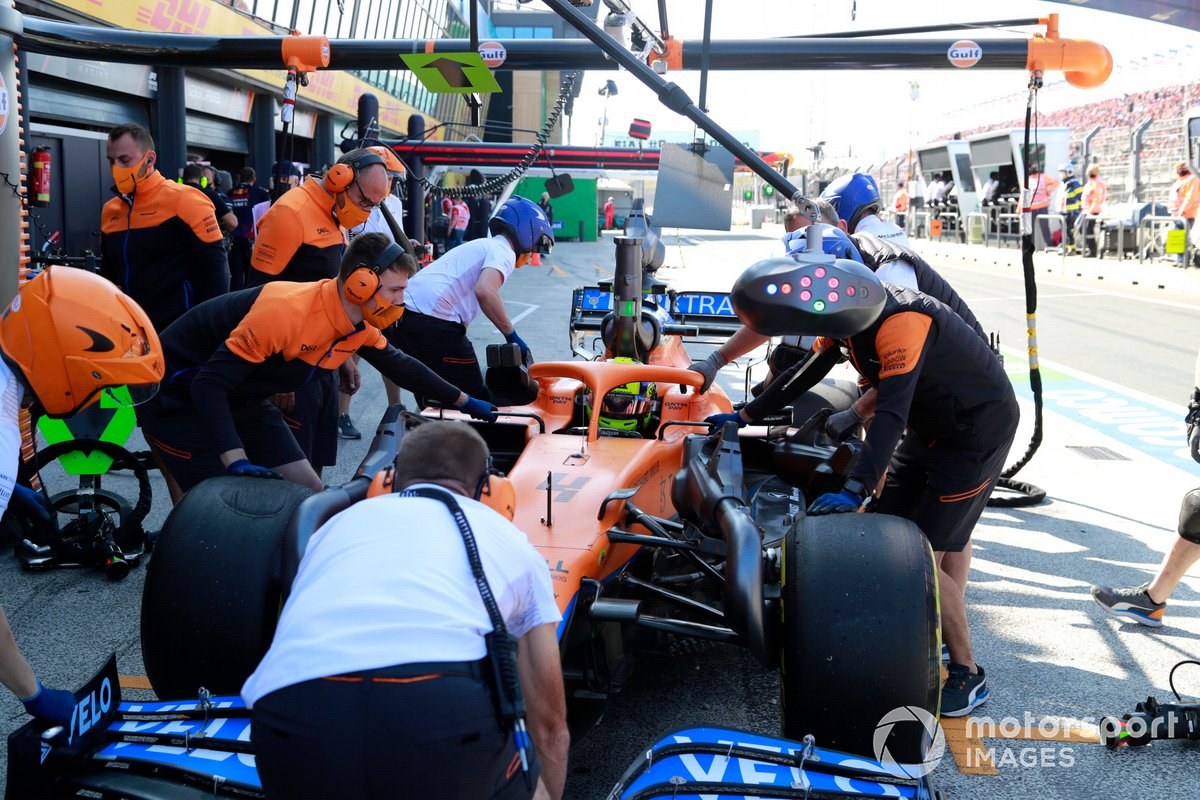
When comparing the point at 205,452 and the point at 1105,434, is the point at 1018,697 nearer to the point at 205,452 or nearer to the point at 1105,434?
the point at 205,452

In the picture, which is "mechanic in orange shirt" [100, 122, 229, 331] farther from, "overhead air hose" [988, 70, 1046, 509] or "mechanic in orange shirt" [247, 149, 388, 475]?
"overhead air hose" [988, 70, 1046, 509]

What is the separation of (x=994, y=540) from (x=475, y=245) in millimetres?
3398

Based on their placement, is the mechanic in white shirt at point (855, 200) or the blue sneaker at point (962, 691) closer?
the blue sneaker at point (962, 691)

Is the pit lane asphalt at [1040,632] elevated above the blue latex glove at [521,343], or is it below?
below

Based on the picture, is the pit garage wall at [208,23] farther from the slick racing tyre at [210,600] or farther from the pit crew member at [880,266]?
the slick racing tyre at [210,600]

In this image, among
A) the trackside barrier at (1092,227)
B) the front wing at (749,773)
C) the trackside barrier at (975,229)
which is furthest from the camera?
the trackside barrier at (975,229)

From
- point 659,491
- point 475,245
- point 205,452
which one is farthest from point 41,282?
point 475,245

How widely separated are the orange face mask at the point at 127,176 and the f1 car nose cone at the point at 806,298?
3813 mm

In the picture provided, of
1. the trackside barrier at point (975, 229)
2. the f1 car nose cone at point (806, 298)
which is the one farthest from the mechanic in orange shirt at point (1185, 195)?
the f1 car nose cone at point (806, 298)

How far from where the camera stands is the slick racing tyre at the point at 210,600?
3059 millimetres

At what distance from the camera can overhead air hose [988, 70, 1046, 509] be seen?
4.65m

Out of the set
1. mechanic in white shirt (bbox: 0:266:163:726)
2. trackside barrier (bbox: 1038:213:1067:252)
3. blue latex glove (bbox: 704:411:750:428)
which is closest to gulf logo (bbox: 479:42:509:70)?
blue latex glove (bbox: 704:411:750:428)

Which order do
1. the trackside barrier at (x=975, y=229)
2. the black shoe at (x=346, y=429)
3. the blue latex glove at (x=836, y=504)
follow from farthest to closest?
the trackside barrier at (x=975, y=229) < the black shoe at (x=346, y=429) < the blue latex glove at (x=836, y=504)

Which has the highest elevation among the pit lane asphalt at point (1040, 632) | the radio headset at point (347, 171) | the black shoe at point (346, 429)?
the radio headset at point (347, 171)
